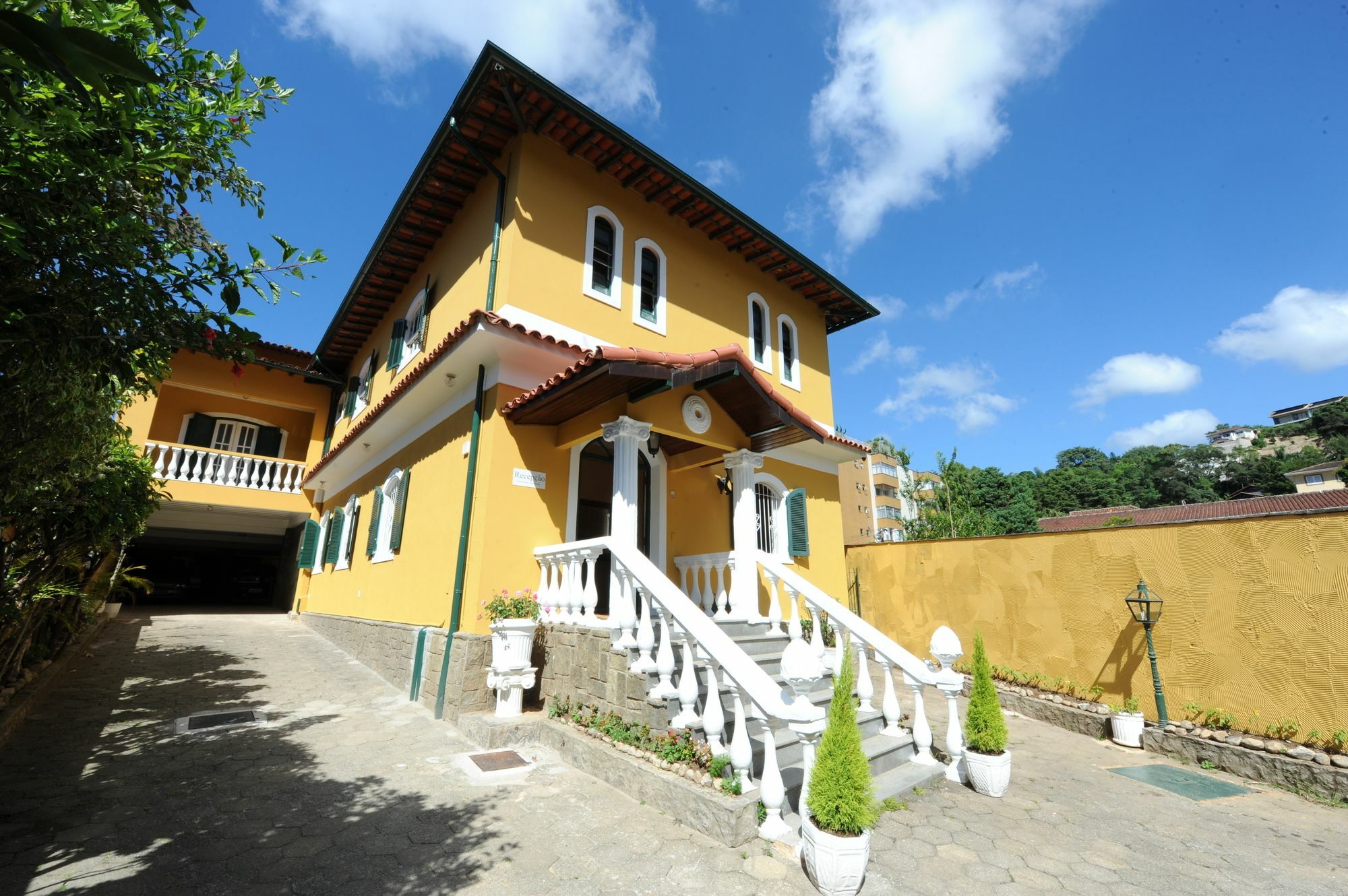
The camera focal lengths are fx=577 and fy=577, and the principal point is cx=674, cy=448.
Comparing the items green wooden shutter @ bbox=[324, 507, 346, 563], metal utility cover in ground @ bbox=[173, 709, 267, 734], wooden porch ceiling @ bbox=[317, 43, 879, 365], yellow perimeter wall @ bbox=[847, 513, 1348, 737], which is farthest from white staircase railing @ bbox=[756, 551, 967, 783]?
green wooden shutter @ bbox=[324, 507, 346, 563]

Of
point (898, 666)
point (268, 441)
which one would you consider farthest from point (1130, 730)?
point (268, 441)

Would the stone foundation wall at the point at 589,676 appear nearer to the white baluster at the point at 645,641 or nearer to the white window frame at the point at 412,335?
the white baluster at the point at 645,641

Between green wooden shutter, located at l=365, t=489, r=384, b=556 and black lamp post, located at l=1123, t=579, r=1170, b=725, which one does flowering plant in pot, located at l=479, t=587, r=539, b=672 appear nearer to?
green wooden shutter, located at l=365, t=489, r=384, b=556

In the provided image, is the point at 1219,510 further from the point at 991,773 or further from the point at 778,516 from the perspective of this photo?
the point at 991,773

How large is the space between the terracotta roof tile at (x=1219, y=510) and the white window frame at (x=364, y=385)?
1821 centimetres

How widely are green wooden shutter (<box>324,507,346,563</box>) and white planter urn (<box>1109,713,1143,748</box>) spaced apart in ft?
43.4

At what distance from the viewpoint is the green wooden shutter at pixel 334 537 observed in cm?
1223

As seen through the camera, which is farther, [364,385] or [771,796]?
[364,385]

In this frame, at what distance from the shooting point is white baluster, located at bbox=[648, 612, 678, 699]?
459cm

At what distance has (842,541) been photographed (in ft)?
36.3

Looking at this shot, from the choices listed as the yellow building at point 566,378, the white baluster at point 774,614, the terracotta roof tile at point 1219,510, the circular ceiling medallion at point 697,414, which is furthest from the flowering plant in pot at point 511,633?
the terracotta roof tile at point 1219,510

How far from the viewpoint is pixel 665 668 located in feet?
15.5

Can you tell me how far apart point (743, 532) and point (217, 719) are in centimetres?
601

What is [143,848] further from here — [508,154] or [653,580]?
[508,154]
